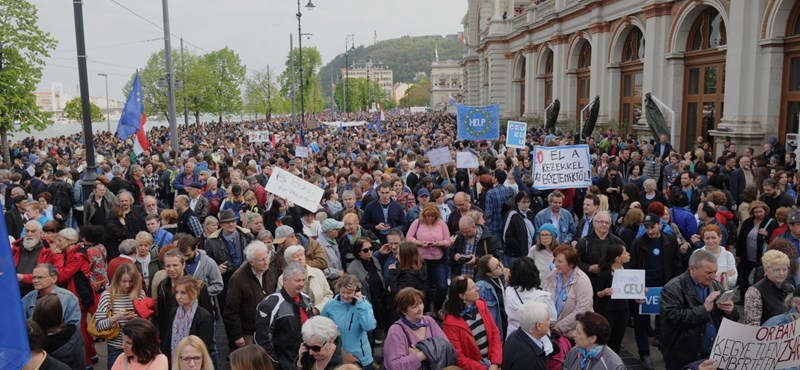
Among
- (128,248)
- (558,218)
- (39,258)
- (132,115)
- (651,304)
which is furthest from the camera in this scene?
(132,115)

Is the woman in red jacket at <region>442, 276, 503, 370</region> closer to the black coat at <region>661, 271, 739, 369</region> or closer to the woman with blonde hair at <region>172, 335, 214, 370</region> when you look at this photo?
the black coat at <region>661, 271, 739, 369</region>

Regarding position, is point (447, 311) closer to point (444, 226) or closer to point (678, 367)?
point (678, 367)

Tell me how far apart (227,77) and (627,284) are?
73.1 m

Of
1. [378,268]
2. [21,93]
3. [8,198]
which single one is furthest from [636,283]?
[21,93]

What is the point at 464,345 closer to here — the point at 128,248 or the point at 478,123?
the point at 128,248

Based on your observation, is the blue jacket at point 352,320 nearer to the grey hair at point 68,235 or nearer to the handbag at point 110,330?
the handbag at point 110,330

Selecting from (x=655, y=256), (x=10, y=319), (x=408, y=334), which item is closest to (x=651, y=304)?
(x=655, y=256)

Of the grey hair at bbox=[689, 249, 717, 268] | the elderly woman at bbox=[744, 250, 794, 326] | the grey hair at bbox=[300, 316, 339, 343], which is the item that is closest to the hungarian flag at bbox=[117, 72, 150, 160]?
the grey hair at bbox=[300, 316, 339, 343]

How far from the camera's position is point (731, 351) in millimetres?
4648

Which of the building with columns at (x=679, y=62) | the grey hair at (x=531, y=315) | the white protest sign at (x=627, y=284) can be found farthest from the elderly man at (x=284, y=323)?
the building with columns at (x=679, y=62)

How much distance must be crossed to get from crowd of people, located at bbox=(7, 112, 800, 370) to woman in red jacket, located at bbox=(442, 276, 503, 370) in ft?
0.05

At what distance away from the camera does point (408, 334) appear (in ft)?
16.4

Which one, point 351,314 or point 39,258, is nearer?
point 351,314

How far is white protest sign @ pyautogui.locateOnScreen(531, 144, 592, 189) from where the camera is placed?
10422 millimetres
